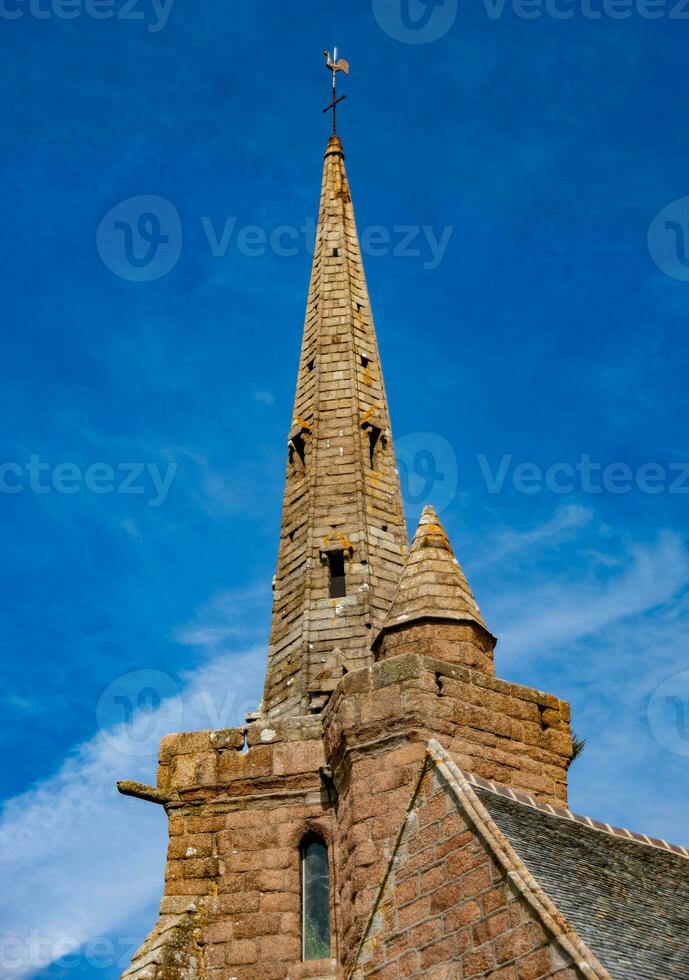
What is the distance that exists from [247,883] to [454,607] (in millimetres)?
3290

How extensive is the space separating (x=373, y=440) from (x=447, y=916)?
1028 centimetres

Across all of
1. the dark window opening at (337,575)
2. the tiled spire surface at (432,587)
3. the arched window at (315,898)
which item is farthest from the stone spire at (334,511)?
the arched window at (315,898)

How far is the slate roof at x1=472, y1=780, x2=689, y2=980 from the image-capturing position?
262 inches

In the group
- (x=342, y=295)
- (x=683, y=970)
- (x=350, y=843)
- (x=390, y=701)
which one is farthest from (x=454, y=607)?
(x=342, y=295)

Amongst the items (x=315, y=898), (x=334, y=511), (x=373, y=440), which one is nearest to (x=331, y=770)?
(x=315, y=898)

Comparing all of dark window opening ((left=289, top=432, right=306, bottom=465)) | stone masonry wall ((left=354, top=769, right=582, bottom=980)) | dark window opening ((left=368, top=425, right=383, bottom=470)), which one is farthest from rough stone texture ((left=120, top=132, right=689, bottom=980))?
dark window opening ((left=289, top=432, right=306, bottom=465))

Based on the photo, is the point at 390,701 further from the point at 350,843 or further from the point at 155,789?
the point at 155,789

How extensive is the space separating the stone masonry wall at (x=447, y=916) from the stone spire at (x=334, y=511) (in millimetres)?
5629

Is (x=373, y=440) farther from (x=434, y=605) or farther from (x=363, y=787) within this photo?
(x=363, y=787)

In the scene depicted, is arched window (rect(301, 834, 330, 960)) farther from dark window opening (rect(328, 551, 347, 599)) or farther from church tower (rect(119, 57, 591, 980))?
dark window opening (rect(328, 551, 347, 599))

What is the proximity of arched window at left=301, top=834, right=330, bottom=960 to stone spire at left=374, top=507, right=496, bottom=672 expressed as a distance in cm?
196

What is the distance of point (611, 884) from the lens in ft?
26.0

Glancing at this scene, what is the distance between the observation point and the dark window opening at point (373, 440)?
54.6 feet

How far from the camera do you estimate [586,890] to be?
24.6ft
